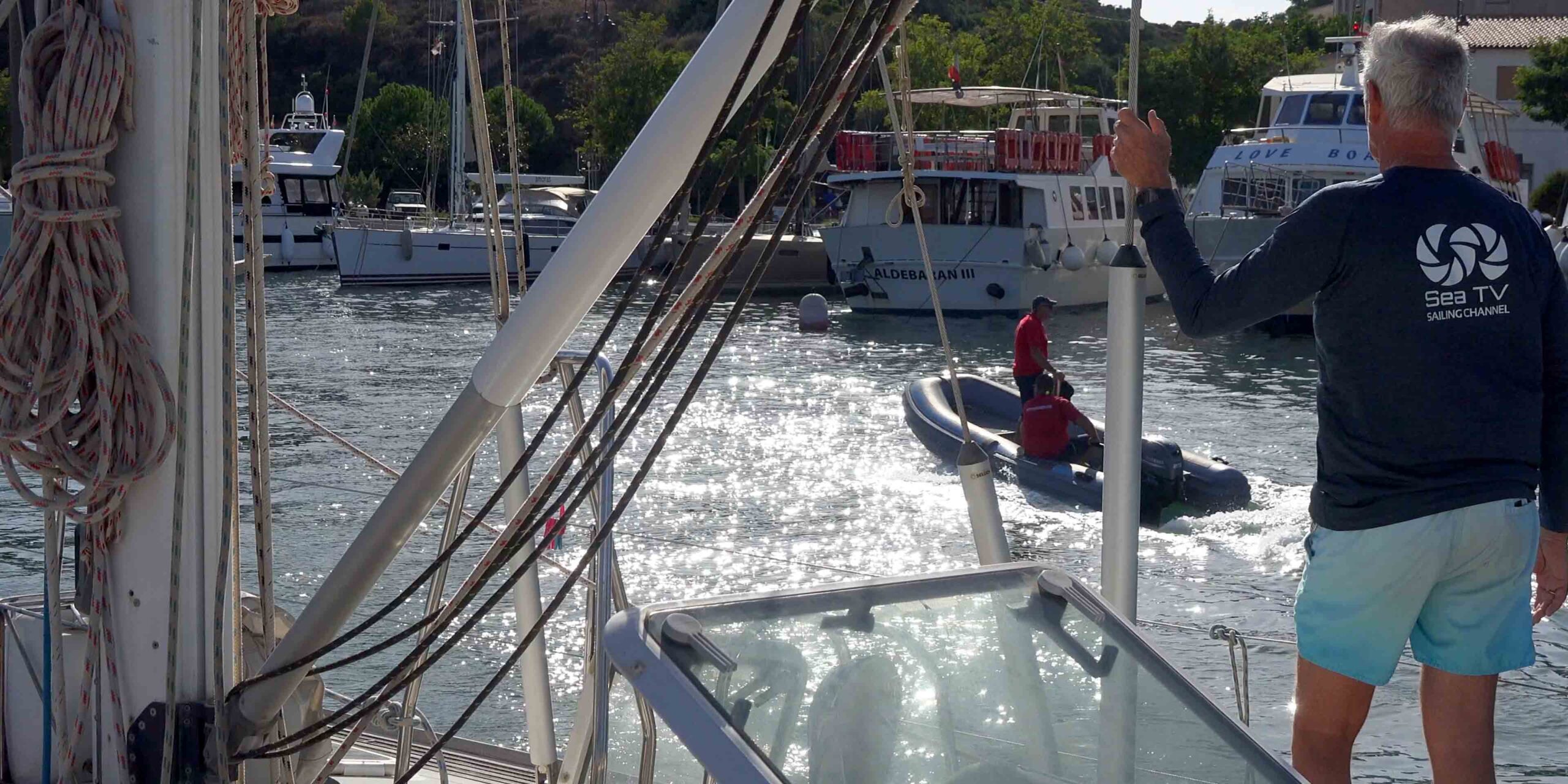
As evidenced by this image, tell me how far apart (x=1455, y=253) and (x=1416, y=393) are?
9.3 inches

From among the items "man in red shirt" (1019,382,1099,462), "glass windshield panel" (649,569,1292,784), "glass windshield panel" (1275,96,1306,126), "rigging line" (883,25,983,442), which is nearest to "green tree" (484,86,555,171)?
"glass windshield panel" (1275,96,1306,126)

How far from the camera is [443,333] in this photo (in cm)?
2895

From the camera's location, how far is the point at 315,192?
44.1 m

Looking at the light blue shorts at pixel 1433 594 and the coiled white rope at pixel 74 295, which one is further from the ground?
the coiled white rope at pixel 74 295

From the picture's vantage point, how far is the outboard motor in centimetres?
1244

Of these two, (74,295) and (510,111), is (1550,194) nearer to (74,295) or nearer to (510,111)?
(510,111)

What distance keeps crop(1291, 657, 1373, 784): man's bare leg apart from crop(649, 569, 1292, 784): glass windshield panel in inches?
22.3

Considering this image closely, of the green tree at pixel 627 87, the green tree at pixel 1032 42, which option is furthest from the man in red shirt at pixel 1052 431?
the green tree at pixel 627 87

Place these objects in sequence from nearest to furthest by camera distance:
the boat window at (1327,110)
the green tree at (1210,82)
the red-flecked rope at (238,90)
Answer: the red-flecked rope at (238,90) → the boat window at (1327,110) → the green tree at (1210,82)

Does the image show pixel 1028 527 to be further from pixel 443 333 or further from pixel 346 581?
pixel 443 333

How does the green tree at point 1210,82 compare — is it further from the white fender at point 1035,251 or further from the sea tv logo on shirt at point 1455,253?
the sea tv logo on shirt at point 1455,253

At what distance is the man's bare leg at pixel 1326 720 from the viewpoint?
2572 millimetres

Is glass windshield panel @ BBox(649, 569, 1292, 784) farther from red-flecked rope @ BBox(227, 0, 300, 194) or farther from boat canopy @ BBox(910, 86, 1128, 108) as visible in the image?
boat canopy @ BBox(910, 86, 1128, 108)

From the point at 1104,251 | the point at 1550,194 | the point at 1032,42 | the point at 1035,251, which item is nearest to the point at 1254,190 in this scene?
the point at 1035,251
